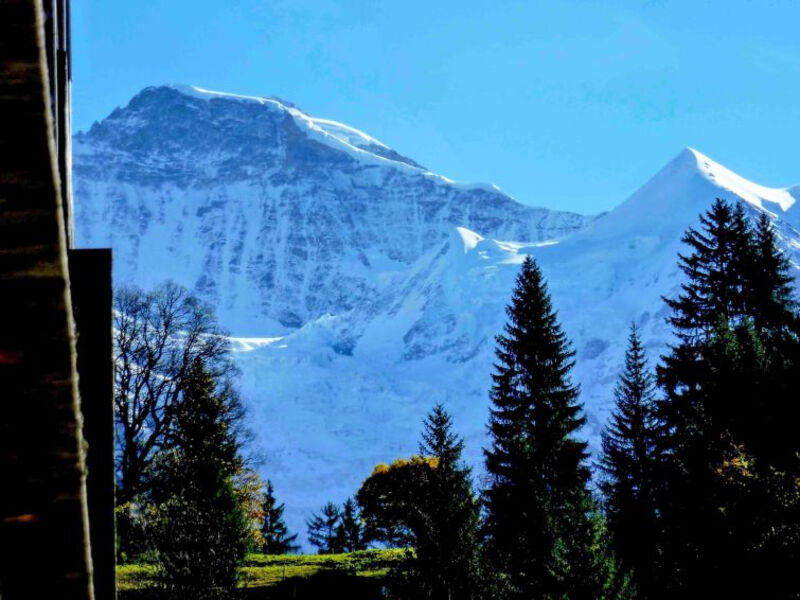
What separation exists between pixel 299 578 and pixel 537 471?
34.6 ft

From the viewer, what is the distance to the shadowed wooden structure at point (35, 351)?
1.33 meters

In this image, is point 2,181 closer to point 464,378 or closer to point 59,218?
point 59,218

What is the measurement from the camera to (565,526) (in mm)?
21828

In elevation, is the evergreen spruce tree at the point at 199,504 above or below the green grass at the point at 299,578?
above

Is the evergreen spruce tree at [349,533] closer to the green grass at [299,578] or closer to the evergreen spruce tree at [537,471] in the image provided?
the evergreen spruce tree at [537,471]

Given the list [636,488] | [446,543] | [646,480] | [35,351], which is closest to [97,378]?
[35,351]

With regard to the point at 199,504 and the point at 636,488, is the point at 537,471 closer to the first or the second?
the point at 636,488

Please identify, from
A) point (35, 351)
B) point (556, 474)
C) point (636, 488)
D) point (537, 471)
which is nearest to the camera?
point (35, 351)

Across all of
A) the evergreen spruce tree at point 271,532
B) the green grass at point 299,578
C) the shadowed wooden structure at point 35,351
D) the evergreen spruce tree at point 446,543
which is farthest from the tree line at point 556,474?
the shadowed wooden structure at point 35,351

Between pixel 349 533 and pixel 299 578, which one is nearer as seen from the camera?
pixel 299 578

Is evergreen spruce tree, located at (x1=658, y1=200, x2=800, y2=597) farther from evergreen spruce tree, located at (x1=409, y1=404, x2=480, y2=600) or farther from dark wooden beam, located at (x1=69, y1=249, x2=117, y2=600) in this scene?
dark wooden beam, located at (x1=69, y1=249, x2=117, y2=600)

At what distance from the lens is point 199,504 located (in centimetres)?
2555

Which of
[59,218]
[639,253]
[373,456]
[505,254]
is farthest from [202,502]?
[505,254]

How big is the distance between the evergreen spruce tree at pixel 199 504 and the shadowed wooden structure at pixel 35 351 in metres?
20.5
